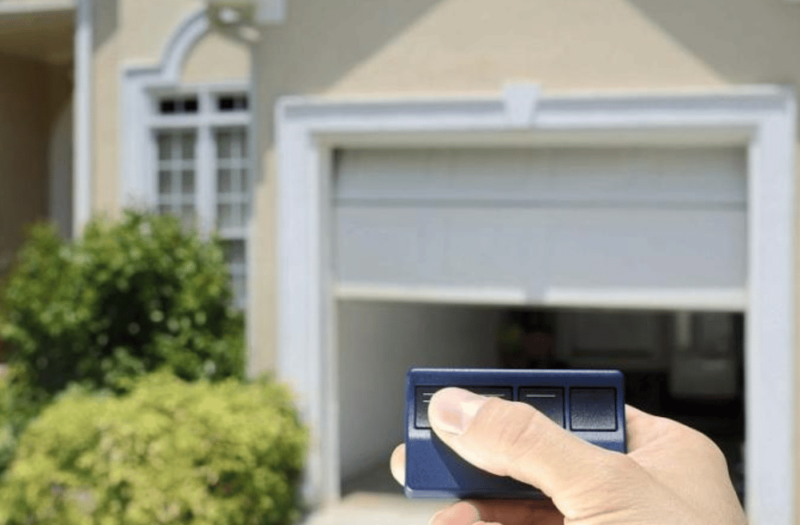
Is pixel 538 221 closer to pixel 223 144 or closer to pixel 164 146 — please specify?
pixel 223 144

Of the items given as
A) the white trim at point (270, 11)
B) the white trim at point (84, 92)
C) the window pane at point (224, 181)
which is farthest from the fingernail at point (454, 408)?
the white trim at point (84, 92)

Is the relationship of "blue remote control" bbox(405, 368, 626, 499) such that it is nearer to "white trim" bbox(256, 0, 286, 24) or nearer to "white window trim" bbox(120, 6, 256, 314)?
"white trim" bbox(256, 0, 286, 24)

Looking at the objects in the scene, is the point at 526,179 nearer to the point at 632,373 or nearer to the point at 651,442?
the point at 651,442

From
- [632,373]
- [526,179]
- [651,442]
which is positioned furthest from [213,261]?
[632,373]

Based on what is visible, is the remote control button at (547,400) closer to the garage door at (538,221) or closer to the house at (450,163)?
the house at (450,163)

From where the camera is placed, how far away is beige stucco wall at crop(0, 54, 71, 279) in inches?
534

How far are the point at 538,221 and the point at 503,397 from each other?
26.2ft

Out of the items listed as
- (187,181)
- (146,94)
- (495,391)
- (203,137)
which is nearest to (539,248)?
(203,137)

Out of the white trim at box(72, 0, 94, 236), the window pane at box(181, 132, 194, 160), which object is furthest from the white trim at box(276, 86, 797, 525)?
the white trim at box(72, 0, 94, 236)

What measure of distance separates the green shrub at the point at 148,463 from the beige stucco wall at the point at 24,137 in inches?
218

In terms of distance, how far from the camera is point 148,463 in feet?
26.7

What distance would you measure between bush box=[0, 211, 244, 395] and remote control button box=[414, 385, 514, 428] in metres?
8.15

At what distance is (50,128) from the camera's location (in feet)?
47.1

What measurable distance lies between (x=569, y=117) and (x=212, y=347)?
148 inches
